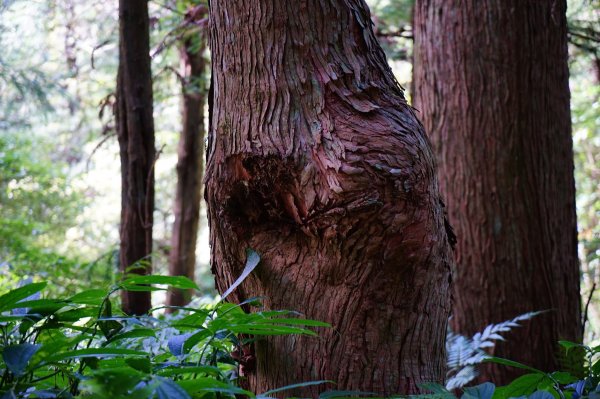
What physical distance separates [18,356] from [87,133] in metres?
11.9

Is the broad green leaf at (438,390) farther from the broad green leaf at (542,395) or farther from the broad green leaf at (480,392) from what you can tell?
the broad green leaf at (542,395)

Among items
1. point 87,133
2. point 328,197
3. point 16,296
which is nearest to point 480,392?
point 328,197

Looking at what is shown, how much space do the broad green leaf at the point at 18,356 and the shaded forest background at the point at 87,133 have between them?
169 inches

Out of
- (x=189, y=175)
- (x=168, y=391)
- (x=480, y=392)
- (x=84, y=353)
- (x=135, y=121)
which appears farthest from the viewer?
(x=189, y=175)

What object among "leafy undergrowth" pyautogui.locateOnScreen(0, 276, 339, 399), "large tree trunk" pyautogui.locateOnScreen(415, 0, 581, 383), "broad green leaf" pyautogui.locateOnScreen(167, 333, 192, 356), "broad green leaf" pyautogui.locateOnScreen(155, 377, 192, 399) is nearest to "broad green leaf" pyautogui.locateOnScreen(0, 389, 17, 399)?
"leafy undergrowth" pyautogui.locateOnScreen(0, 276, 339, 399)

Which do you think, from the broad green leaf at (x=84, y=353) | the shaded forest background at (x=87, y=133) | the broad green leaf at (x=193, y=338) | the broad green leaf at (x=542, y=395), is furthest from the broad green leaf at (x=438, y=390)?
the shaded forest background at (x=87, y=133)

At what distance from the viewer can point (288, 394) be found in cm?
163

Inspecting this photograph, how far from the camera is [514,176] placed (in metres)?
3.68

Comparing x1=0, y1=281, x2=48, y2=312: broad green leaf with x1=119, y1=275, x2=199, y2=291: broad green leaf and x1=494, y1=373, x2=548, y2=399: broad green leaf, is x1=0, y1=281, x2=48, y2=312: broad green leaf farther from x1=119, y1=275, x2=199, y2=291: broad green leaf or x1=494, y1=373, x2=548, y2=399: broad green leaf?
x1=494, y1=373, x2=548, y2=399: broad green leaf

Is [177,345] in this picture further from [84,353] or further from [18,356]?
[18,356]

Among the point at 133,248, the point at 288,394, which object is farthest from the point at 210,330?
the point at 133,248

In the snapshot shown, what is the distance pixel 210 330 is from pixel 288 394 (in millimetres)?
417

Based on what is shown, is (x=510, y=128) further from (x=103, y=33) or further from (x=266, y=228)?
(x=103, y=33)

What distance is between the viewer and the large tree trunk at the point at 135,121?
328 cm
